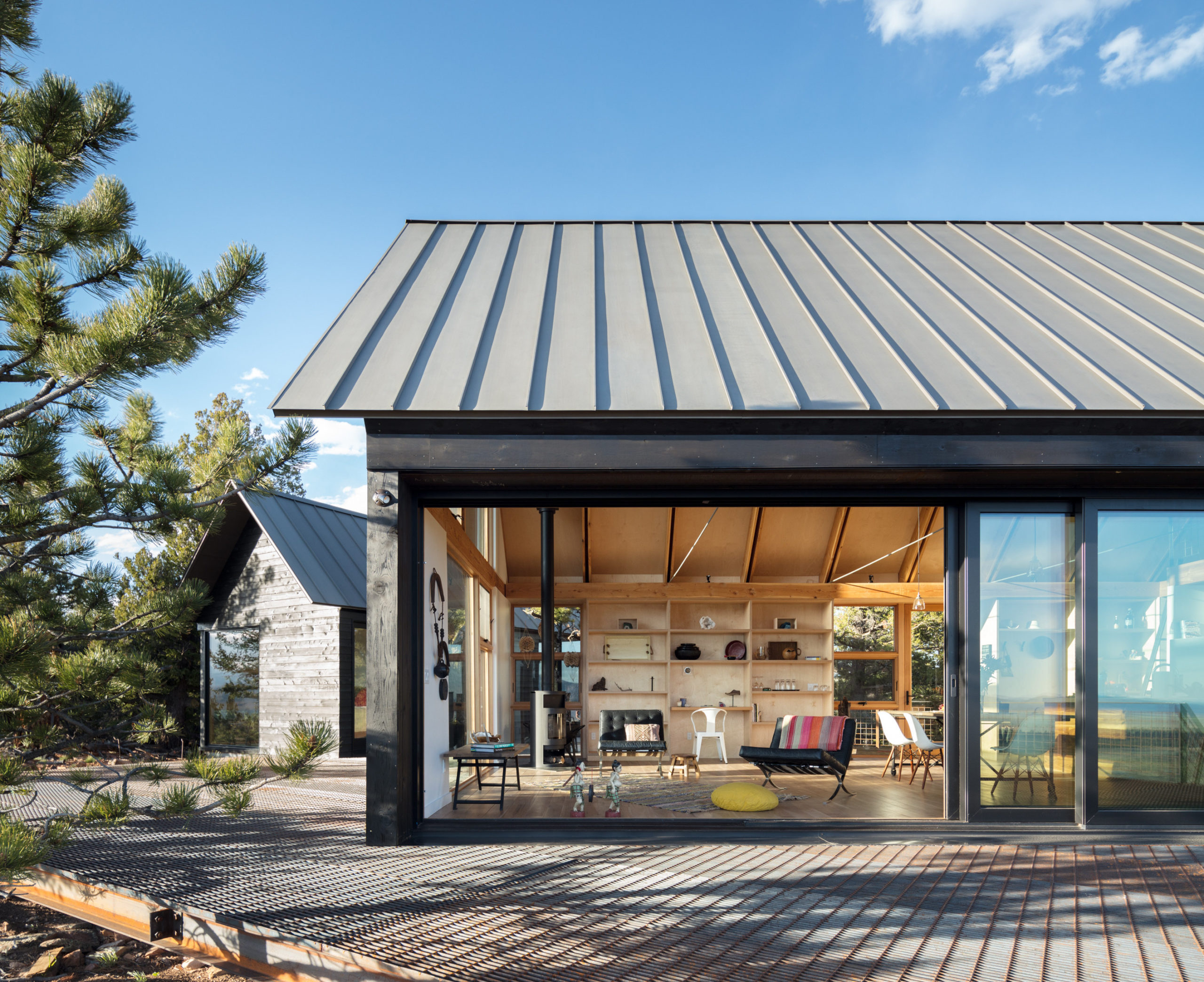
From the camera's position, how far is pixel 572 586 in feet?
39.6

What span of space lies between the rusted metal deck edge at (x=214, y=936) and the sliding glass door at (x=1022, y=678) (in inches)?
162

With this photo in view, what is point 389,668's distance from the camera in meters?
5.21

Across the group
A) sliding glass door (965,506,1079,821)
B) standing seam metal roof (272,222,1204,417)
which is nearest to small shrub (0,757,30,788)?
standing seam metal roof (272,222,1204,417)

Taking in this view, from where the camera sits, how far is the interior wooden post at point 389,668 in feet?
16.9

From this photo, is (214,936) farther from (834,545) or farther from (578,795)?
(834,545)

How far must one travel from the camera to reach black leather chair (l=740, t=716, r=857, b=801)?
763 centimetres

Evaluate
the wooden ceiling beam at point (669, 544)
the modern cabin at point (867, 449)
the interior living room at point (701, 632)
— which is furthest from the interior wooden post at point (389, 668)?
the wooden ceiling beam at point (669, 544)

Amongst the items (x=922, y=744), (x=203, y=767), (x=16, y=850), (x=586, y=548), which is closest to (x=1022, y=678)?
(x=922, y=744)

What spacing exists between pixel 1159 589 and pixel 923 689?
8.63 metres

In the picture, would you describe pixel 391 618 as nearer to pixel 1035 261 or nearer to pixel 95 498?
pixel 95 498

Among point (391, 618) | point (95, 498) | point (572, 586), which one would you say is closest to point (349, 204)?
point (572, 586)

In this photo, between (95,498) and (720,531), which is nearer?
(95,498)

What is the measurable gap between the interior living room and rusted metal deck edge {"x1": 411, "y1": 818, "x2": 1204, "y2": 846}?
4.54 m

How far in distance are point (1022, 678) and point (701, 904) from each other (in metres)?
2.94
